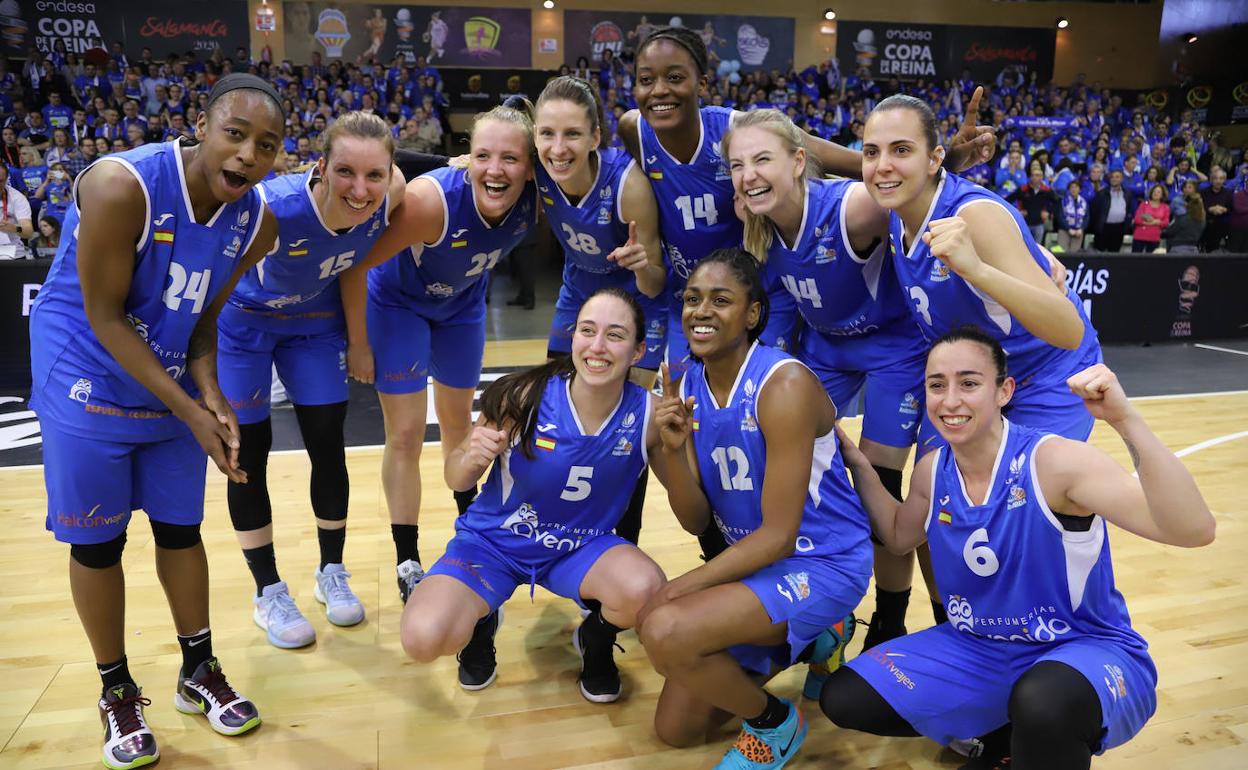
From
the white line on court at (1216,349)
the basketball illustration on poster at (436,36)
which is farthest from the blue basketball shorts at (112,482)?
the basketball illustration on poster at (436,36)

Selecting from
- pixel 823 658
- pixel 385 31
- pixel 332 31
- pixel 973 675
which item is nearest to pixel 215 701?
pixel 823 658

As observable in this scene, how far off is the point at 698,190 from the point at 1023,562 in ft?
5.07

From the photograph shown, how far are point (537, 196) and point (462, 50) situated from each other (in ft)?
50.9

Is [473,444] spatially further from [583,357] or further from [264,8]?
[264,8]

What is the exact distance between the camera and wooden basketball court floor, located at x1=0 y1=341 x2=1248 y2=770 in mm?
2324

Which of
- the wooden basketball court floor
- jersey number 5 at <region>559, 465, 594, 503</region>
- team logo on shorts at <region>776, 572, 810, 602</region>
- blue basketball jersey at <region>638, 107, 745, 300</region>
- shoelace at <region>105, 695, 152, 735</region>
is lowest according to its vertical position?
the wooden basketball court floor

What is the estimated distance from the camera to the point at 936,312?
91.2 inches

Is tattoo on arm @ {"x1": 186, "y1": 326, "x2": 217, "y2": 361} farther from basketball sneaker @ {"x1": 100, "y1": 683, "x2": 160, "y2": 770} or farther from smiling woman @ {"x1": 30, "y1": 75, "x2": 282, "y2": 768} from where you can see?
basketball sneaker @ {"x1": 100, "y1": 683, "x2": 160, "y2": 770}

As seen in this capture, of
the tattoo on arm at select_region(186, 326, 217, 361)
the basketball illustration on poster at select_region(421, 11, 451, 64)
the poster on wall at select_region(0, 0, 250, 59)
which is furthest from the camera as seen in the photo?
the basketball illustration on poster at select_region(421, 11, 451, 64)

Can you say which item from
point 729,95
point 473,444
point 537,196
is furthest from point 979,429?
point 729,95

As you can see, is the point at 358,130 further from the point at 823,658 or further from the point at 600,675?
the point at 823,658

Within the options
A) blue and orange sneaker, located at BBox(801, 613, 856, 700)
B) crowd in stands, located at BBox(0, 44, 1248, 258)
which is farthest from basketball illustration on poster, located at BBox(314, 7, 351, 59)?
blue and orange sneaker, located at BBox(801, 613, 856, 700)

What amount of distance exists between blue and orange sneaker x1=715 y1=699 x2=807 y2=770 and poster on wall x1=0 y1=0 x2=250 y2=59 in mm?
17267

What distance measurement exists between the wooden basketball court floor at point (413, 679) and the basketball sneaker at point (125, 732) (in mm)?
76
